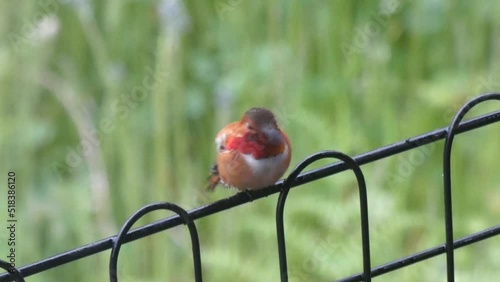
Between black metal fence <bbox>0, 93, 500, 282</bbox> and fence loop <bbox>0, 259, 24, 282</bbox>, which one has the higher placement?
fence loop <bbox>0, 259, 24, 282</bbox>

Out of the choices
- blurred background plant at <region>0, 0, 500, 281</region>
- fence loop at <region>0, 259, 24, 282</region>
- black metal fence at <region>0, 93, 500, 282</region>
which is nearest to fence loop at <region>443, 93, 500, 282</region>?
black metal fence at <region>0, 93, 500, 282</region>

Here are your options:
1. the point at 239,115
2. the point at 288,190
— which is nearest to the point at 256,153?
the point at 288,190

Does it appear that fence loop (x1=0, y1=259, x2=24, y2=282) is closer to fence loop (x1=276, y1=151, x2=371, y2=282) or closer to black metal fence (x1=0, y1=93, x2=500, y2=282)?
black metal fence (x1=0, y1=93, x2=500, y2=282)

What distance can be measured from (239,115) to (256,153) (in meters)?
0.75

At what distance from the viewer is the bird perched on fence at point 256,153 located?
863mm

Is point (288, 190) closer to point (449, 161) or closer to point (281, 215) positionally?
point (281, 215)

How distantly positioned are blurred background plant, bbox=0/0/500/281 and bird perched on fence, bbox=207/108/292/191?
613 mm

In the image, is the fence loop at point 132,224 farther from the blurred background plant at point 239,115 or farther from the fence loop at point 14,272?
the blurred background plant at point 239,115

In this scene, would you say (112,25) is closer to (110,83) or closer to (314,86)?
(110,83)

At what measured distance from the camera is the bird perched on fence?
0.86 metres

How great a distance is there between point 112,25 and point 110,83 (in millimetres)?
110

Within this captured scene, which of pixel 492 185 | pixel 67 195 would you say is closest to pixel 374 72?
pixel 492 185

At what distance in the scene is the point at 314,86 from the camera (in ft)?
5.29

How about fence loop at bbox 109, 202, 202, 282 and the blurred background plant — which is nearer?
fence loop at bbox 109, 202, 202, 282
